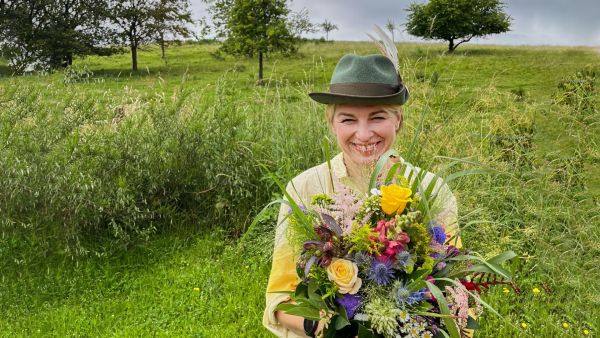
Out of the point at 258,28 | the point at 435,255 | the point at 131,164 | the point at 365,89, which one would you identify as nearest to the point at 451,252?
the point at 435,255

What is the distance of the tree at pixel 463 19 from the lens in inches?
1160

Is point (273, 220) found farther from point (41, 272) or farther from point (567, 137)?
point (567, 137)

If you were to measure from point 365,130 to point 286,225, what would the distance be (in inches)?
15.6

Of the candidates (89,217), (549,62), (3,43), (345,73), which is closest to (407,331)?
(345,73)

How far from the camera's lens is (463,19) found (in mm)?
30031

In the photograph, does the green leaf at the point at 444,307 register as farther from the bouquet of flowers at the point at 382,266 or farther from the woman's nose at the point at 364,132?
the woman's nose at the point at 364,132

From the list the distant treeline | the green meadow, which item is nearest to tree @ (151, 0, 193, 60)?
the distant treeline

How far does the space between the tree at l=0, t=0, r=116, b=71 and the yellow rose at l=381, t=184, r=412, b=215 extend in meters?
23.8

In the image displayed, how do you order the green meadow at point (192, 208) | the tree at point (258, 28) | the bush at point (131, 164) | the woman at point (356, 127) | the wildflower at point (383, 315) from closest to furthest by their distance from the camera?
1. the wildflower at point (383, 315)
2. the woman at point (356, 127)
3. the green meadow at point (192, 208)
4. the bush at point (131, 164)
5. the tree at point (258, 28)

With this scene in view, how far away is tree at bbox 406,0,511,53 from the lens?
2945 centimetres

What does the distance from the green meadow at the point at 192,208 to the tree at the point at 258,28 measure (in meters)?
15.0

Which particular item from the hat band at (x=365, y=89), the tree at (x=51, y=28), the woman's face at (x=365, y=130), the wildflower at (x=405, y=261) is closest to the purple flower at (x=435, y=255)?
the wildflower at (x=405, y=261)

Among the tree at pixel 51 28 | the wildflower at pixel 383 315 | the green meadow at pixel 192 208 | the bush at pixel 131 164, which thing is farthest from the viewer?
the tree at pixel 51 28

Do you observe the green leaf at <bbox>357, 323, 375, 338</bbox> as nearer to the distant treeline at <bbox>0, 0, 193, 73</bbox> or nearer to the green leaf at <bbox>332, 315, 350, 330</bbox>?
the green leaf at <bbox>332, 315, 350, 330</bbox>
